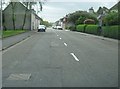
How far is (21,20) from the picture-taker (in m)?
74.1

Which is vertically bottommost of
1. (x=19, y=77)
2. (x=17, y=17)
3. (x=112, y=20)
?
(x=19, y=77)

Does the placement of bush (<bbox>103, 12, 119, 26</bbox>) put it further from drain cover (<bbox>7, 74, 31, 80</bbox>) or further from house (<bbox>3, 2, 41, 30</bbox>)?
house (<bbox>3, 2, 41, 30</bbox>)

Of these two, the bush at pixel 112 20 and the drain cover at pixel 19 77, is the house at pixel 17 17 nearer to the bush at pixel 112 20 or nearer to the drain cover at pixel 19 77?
the bush at pixel 112 20

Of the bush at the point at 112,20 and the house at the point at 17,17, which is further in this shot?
the house at the point at 17,17

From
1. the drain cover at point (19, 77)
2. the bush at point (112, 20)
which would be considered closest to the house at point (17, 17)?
the bush at point (112, 20)

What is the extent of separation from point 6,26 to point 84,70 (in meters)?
64.3

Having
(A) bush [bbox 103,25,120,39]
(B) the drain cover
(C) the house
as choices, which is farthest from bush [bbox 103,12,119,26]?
(C) the house

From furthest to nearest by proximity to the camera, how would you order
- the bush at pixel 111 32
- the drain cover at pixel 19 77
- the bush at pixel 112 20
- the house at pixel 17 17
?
the house at pixel 17 17 → the bush at pixel 112 20 → the bush at pixel 111 32 → the drain cover at pixel 19 77

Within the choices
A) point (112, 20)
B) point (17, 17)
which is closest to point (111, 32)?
point (112, 20)

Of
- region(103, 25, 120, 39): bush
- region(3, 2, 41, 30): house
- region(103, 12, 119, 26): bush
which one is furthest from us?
region(3, 2, 41, 30): house

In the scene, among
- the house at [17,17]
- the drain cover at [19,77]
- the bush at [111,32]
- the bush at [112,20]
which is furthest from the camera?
the house at [17,17]

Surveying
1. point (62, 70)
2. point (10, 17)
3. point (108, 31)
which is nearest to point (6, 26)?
point (10, 17)

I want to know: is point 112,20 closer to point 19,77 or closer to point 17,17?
point 19,77

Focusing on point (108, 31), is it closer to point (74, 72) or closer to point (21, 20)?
point (74, 72)
